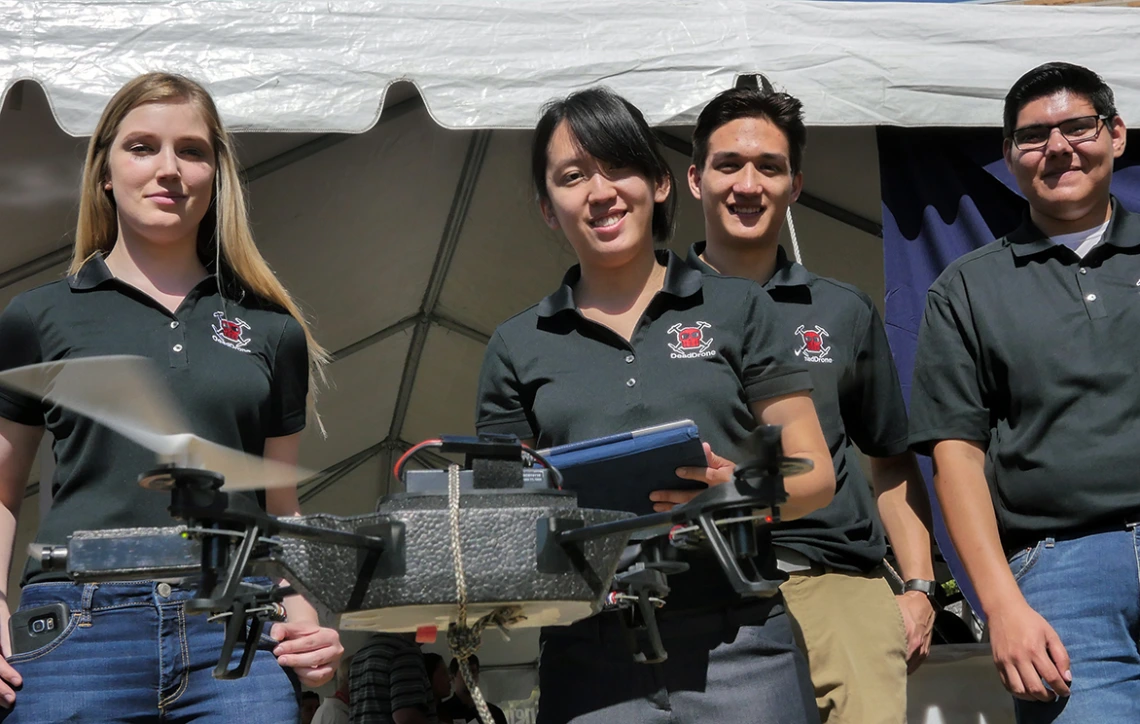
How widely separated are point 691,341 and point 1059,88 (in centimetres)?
115

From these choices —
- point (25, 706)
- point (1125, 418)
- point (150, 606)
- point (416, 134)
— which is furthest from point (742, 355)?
point (416, 134)

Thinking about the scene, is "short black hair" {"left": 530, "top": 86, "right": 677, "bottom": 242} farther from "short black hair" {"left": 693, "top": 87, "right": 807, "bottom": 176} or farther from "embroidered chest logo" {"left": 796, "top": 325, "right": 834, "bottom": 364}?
"short black hair" {"left": 693, "top": 87, "right": 807, "bottom": 176}

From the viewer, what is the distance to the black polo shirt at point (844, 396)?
2.21 metres

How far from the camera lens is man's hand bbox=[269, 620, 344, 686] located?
1.80 metres

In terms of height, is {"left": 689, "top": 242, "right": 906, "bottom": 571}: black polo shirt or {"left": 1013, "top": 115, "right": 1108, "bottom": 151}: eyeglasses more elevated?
{"left": 1013, "top": 115, "right": 1108, "bottom": 151}: eyeglasses

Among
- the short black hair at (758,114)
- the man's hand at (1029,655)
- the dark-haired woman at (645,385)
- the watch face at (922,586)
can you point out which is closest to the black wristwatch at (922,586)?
the watch face at (922,586)

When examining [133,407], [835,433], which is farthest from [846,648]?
[133,407]

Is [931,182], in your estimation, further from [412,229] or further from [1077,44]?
[412,229]

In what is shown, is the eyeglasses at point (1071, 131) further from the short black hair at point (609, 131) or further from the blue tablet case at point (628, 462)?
the blue tablet case at point (628, 462)

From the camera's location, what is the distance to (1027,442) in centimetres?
213

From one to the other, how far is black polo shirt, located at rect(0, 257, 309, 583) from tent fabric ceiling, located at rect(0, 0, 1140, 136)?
38.0 inches

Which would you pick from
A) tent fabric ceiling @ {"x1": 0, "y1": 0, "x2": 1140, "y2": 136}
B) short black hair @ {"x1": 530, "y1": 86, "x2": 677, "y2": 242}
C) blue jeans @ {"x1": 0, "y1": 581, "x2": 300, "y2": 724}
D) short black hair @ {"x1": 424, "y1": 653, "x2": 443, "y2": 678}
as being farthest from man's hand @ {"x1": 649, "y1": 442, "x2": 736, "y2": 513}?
short black hair @ {"x1": 424, "y1": 653, "x2": 443, "y2": 678}

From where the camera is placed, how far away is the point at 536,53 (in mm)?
2953

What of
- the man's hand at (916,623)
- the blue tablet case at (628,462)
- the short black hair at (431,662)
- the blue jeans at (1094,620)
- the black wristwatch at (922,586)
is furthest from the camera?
the short black hair at (431,662)
